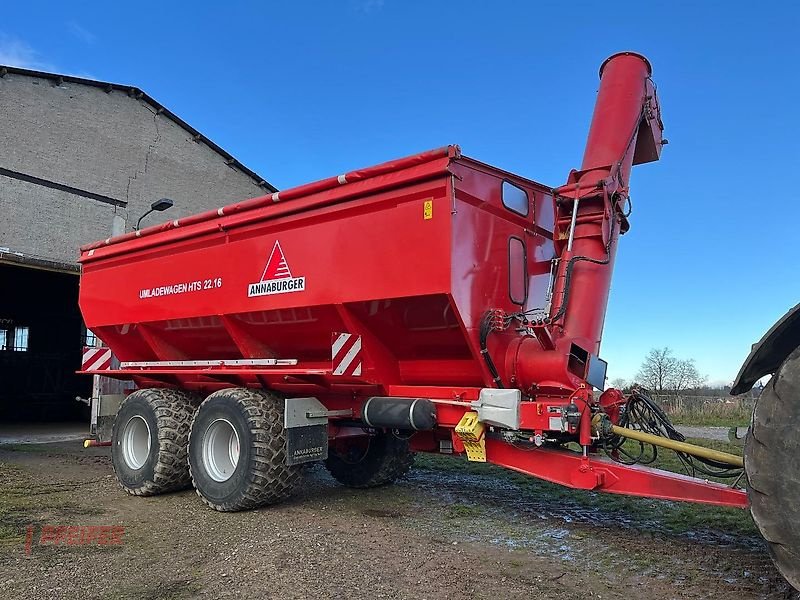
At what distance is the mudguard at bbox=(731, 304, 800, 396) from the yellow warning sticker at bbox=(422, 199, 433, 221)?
2.36 metres

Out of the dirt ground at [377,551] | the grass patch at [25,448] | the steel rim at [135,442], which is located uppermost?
the steel rim at [135,442]

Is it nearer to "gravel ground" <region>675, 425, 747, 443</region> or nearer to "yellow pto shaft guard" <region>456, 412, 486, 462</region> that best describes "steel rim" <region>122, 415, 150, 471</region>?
"yellow pto shaft guard" <region>456, 412, 486, 462</region>

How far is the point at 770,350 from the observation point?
3.21 meters

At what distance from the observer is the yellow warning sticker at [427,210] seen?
4824 millimetres

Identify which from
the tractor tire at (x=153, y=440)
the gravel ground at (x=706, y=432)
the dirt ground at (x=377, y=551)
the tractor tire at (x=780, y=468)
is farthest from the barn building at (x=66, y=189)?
the gravel ground at (x=706, y=432)

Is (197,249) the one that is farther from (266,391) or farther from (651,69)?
(651,69)

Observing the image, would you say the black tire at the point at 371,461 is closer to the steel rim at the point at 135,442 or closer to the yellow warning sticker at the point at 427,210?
the steel rim at the point at 135,442

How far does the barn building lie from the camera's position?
1545 cm

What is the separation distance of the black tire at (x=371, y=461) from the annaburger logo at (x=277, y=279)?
2.23 m

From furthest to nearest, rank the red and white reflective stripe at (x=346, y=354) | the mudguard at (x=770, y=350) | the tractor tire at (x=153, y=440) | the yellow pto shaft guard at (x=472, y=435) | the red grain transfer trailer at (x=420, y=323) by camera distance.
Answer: the tractor tire at (x=153, y=440), the red and white reflective stripe at (x=346, y=354), the yellow pto shaft guard at (x=472, y=435), the red grain transfer trailer at (x=420, y=323), the mudguard at (x=770, y=350)

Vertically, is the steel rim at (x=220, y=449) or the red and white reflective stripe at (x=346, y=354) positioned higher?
the red and white reflective stripe at (x=346, y=354)

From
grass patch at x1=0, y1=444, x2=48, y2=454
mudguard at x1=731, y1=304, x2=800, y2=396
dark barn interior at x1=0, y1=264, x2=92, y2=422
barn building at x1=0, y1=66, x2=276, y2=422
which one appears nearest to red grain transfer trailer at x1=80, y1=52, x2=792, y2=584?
mudguard at x1=731, y1=304, x2=800, y2=396

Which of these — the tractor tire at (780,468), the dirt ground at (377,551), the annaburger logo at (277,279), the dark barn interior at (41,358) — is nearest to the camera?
the tractor tire at (780,468)

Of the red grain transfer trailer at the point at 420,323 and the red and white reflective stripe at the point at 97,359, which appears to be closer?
Result: the red grain transfer trailer at the point at 420,323
